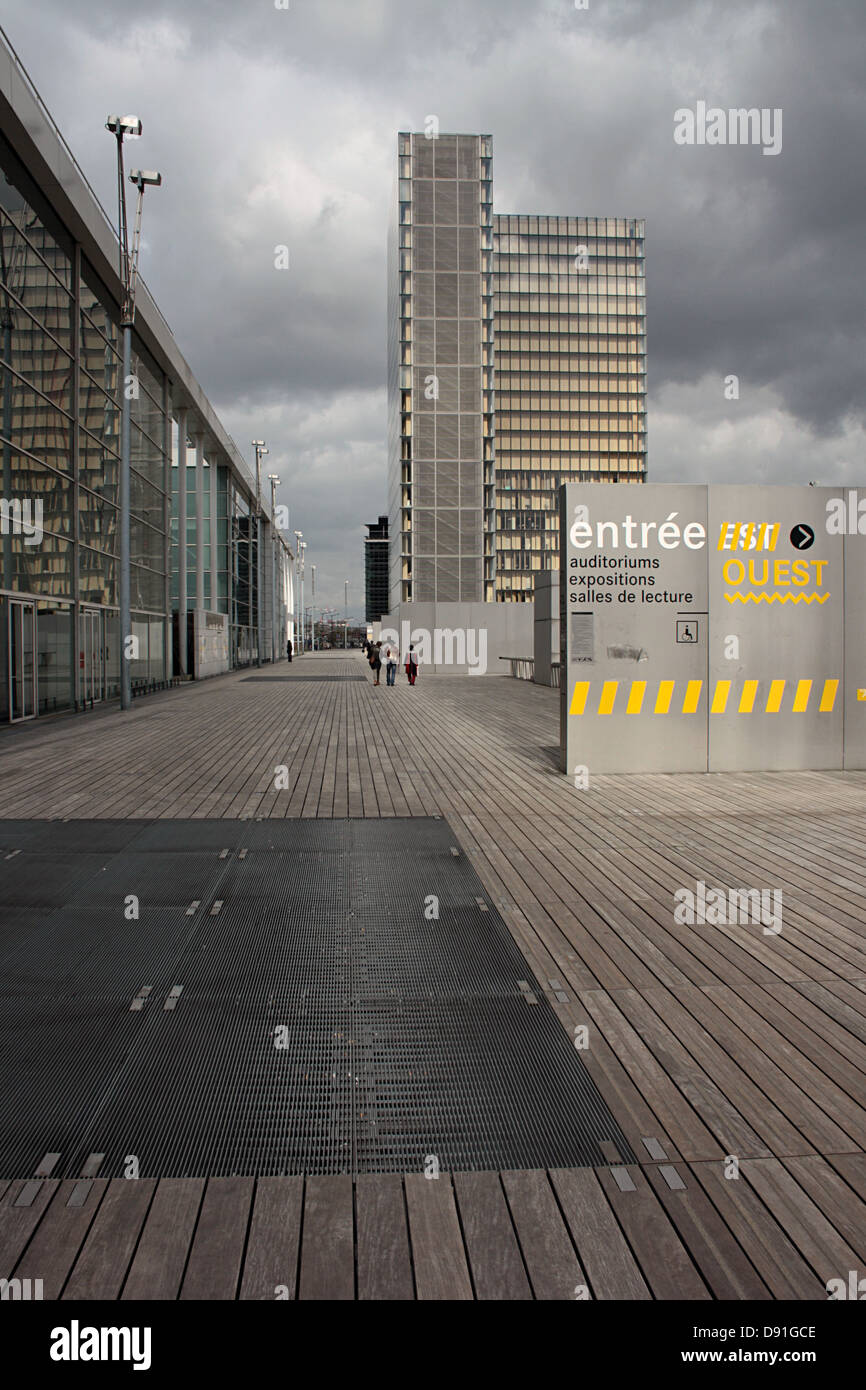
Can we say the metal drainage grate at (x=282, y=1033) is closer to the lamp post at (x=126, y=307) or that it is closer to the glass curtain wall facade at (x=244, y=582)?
the lamp post at (x=126, y=307)

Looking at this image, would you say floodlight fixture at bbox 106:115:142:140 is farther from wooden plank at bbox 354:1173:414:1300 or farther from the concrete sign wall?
wooden plank at bbox 354:1173:414:1300

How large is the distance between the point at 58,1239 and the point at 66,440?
19.7m

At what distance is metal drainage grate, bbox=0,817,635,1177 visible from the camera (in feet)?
10.3

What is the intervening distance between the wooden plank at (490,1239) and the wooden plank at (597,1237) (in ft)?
0.57

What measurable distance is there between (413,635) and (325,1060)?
39864mm

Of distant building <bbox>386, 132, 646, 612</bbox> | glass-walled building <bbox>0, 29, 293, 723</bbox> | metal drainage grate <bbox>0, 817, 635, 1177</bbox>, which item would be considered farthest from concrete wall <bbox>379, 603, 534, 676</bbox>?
metal drainage grate <bbox>0, 817, 635, 1177</bbox>

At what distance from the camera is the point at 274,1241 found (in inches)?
103

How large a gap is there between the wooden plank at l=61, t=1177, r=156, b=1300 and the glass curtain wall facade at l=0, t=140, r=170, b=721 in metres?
14.8

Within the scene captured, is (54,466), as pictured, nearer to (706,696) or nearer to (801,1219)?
(706,696)

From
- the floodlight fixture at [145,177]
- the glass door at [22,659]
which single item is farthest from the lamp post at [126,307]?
the glass door at [22,659]

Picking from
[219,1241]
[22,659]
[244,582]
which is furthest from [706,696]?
[244,582]

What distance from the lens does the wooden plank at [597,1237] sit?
2418mm
